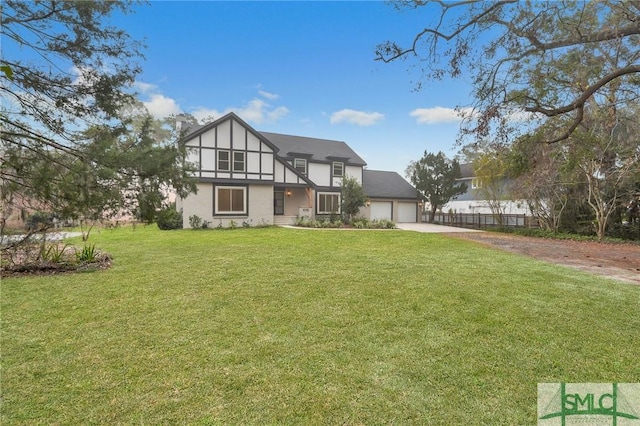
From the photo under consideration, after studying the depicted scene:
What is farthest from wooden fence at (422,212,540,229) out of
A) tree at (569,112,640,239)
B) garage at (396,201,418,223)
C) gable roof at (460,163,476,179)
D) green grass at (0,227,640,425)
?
green grass at (0,227,640,425)

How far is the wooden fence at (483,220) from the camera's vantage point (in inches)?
801

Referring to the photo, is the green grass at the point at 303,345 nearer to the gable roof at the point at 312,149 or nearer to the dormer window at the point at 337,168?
the gable roof at the point at 312,149

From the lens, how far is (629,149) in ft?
35.8

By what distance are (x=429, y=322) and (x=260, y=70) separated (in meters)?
11.8

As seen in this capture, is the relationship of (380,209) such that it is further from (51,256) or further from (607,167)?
(51,256)

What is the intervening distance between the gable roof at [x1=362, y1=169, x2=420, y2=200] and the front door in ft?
23.7

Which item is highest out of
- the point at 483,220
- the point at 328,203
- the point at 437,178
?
the point at 437,178

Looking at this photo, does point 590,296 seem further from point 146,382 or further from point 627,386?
point 146,382

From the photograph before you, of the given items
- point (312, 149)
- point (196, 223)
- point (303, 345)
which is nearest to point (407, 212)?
point (312, 149)

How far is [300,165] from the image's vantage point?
74.5 ft

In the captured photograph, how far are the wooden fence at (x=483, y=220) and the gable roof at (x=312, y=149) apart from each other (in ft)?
27.4

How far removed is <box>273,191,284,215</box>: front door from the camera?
2200 cm

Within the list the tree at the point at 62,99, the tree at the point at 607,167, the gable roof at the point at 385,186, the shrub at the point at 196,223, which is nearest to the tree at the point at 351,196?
the gable roof at the point at 385,186

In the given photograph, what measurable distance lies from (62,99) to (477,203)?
2908cm
